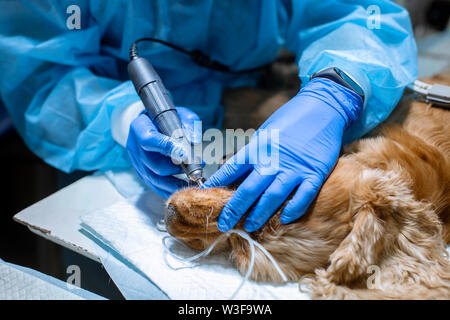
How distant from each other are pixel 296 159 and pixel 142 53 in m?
0.72

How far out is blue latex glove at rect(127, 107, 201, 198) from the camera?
0.96 meters

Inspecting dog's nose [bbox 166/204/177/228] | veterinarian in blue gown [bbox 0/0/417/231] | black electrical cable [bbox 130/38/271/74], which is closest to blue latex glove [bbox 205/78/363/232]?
veterinarian in blue gown [bbox 0/0/417/231]

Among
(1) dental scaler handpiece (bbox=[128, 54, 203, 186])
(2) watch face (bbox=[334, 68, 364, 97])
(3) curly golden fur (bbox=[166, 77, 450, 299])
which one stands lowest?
(3) curly golden fur (bbox=[166, 77, 450, 299])

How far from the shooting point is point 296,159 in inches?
35.0

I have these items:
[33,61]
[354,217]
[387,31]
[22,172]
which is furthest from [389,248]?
[22,172]

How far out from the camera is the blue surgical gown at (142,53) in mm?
1179

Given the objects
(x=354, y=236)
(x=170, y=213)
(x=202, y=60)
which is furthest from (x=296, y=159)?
(x=202, y=60)

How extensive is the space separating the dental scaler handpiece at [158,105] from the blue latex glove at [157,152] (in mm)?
25

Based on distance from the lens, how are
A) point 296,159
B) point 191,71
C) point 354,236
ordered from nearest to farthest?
point 354,236
point 296,159
point 191,71

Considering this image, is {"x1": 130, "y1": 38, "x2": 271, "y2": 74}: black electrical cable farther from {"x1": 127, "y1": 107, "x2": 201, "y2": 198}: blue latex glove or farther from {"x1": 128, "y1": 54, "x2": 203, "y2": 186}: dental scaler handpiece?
{"x1": 127, "y1": 107, "x2": 201, "y2": 198}: blue latex glove

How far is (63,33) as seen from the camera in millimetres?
1278

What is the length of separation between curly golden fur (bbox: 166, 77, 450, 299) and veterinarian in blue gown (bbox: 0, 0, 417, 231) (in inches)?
2.8

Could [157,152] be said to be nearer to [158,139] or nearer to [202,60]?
[158,139]

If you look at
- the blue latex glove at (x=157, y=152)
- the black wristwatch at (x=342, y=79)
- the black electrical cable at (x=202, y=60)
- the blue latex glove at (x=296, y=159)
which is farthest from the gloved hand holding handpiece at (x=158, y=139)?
the black wristwatch at (x=342, y=79)
